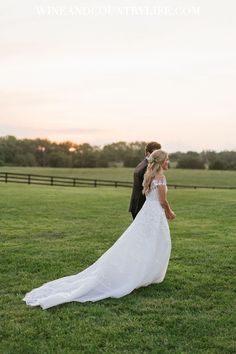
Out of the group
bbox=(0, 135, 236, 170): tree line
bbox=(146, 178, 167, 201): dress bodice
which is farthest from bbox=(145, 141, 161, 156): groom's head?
bbox=(0, 135, 236, 170): tree line

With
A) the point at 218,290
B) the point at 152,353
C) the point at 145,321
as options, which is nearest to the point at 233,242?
the point at 218,290

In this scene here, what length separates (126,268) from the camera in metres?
8.12

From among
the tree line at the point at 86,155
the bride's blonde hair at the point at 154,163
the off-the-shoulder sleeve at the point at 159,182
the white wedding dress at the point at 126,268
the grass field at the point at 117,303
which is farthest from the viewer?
the tree line at the point at 86,155

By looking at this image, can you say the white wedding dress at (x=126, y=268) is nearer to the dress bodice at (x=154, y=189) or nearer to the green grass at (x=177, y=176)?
the dress bodice at (x=154, y=189)

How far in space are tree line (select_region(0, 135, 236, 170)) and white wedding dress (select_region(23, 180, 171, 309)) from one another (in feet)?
342

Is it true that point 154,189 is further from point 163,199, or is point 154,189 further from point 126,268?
point 126,268

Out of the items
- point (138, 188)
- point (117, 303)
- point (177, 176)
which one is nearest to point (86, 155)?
point (177, 176)

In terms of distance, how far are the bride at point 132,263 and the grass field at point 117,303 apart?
0.21m

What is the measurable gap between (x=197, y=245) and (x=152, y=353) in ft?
25.0

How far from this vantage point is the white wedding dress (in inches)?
303

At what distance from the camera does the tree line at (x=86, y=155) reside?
115 metres

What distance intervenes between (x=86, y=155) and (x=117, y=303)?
115 m

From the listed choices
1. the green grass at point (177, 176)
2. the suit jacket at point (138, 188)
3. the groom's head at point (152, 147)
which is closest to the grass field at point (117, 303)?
the suit jacket at point (138, 188)

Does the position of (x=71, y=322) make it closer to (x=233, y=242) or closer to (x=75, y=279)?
(x=75, y=279)
